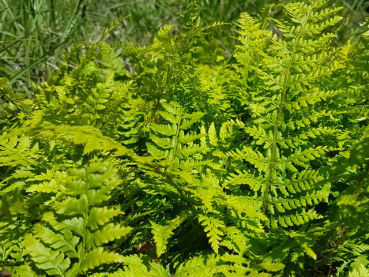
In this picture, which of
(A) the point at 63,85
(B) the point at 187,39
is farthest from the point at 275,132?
(A) the point at 63,85

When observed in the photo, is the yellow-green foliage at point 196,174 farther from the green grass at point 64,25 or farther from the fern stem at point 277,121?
the green grass at point 64,25

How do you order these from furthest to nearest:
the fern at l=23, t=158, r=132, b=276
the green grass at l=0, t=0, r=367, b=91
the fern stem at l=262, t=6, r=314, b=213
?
1. the green grass at l=0, t=0, r=367, b=91
2. the fern stem at l=262, t=6, r=314, b=213
3. the fern at l=23, t=158, r=132, b=276

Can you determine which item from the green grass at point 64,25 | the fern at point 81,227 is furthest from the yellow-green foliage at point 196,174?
the green grass at point 64,25

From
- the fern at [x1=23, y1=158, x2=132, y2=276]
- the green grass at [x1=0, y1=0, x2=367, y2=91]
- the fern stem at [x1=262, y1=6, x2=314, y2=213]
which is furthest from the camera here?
the green grass at [x1=0, y1=0, x2=367, y2=91]

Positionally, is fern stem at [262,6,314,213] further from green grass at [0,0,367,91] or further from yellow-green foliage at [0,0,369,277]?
green grass at [0,0,367,91]

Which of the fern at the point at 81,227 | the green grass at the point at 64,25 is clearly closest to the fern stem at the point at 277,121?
the fern at the point at 81,227

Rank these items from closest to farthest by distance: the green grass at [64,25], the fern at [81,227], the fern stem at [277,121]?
the fern at [81,227] < the fern stem at [277,121] < the green grass at [64,25]

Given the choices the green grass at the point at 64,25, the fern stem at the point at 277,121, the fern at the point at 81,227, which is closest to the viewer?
the fern at the point at 81,227

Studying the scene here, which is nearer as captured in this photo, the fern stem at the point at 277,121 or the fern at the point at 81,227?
the fern at the point at 81,227

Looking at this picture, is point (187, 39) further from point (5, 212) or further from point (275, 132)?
point (5, 212)

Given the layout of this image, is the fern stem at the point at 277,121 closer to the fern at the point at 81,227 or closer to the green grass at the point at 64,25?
the fern at the point at 81,227

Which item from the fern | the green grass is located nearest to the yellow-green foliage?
the fern

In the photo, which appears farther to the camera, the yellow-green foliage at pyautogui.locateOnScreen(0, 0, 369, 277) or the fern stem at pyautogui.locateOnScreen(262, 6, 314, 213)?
the fern stem at pyautogui.locateOnScreen(262, 6, 314, 213)

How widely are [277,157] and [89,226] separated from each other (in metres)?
0.86
